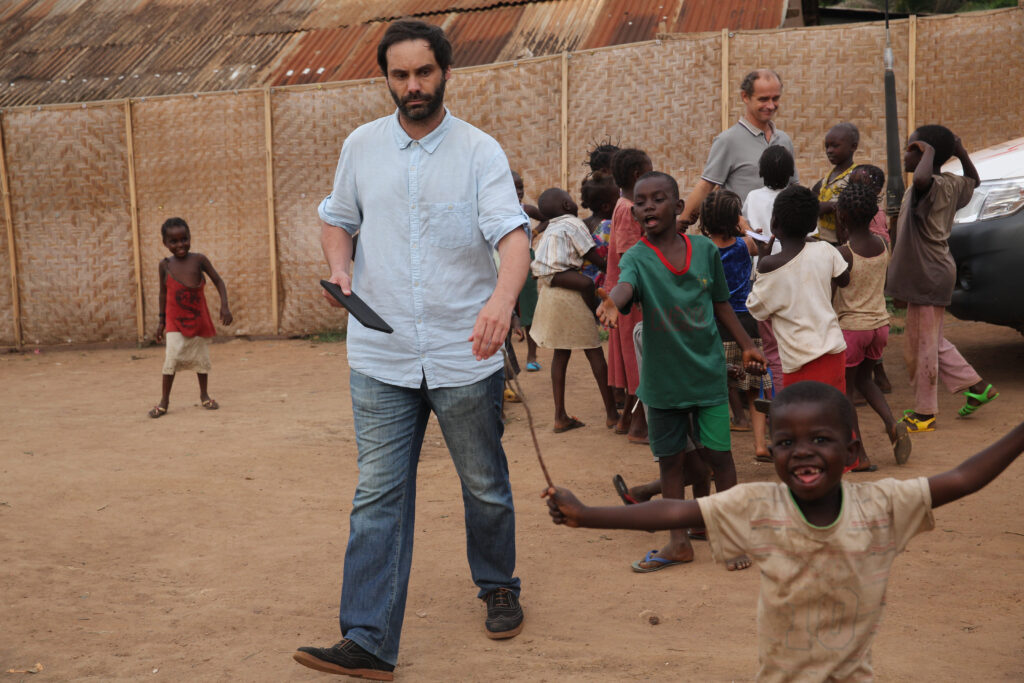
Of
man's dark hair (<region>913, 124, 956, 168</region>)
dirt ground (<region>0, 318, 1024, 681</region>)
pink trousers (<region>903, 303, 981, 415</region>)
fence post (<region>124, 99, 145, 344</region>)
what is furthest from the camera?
fence post (<region>124, 99, 145, 344</region>)

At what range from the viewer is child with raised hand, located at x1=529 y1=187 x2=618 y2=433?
6625 mm

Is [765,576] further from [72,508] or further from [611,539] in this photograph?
[72,508]

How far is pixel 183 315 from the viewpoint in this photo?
837 cm

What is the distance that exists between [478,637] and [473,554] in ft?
0.98

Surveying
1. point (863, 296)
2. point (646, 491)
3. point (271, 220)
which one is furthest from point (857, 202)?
point (271, 220)

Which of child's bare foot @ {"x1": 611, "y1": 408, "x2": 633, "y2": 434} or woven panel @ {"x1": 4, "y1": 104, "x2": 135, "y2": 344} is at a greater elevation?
woven panel @ {"x1": 4, "y1": 104, "x2": 135, "y2": 344}

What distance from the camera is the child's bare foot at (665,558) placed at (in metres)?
4.39

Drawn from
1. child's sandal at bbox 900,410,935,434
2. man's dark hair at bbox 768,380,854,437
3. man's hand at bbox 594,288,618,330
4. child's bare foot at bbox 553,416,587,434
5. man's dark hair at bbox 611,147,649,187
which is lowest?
child's bare foot at bbox 553,416,587,434

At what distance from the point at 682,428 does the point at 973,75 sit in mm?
6210

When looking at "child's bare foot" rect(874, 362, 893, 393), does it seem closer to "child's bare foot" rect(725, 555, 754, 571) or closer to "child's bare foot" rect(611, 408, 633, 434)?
"child's bare foot" rect(611, 408, 633, 434)

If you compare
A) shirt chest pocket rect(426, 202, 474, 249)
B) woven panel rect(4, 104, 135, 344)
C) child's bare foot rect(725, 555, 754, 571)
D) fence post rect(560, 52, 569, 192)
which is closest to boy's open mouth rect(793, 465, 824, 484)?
shirt chest pocket rect(426, 202, 474, 249)

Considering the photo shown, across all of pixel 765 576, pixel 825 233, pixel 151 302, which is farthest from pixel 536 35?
pixel 765 576

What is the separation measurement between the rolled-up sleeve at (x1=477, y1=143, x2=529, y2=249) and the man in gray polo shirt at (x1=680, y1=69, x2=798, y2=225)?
9.36ft

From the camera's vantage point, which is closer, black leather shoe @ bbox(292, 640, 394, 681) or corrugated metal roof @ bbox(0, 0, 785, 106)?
black leather shoe @ bbox(292, 640, 394, 681)
